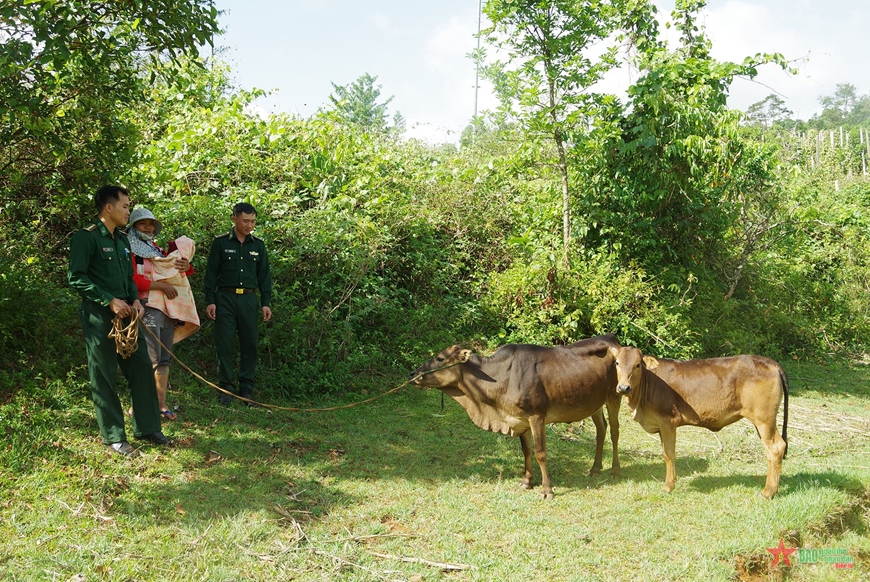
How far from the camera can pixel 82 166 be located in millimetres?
7004

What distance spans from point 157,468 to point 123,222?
202 centimetres

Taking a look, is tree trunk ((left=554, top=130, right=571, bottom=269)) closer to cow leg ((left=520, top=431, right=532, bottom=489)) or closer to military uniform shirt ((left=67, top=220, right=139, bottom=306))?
cow leg ((left=520, top=431, right=532, bottom=489))

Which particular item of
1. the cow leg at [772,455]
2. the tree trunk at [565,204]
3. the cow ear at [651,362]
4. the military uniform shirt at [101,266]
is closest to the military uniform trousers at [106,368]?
the military uniform shirt at [101,266]

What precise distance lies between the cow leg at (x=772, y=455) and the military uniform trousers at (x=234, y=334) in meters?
5.02

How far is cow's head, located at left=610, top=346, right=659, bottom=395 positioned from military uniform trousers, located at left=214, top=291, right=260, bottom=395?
148 inches

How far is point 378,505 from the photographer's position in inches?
209

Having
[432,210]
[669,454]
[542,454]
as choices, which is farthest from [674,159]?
[542,454]

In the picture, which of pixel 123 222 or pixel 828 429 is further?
pixel 828 429

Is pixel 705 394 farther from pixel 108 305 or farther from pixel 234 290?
pixel 108 305

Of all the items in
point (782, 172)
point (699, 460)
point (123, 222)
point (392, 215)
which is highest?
point (782, 172)

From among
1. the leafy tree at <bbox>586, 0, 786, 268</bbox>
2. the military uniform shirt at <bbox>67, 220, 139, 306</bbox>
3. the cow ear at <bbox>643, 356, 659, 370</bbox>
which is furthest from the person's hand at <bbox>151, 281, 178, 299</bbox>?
the leafy tree at <bbox>586, 0, 786, 268</bbox>

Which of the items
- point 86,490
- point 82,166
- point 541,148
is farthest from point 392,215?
point 86,490

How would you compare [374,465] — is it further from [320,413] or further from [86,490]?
[86,490]

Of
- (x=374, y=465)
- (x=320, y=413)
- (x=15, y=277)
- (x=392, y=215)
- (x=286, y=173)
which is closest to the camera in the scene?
(x=374, y=465)
